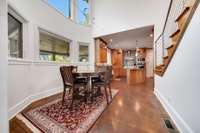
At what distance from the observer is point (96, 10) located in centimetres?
607

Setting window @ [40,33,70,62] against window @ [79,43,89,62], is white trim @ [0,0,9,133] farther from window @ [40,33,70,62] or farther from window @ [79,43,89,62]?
window @ [79,43,89,62]

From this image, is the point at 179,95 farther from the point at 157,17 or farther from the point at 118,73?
the point at 118,73

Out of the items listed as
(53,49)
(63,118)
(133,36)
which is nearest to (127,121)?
(63,118)

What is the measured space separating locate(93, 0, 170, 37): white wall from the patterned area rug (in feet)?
10.5

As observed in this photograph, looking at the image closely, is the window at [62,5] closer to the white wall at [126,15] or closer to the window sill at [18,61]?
the white wall at [126,15]

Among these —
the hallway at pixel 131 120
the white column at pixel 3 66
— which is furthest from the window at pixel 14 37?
the hallway at pixel 131 120

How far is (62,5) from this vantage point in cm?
481

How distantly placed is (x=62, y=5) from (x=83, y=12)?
53.8 inches

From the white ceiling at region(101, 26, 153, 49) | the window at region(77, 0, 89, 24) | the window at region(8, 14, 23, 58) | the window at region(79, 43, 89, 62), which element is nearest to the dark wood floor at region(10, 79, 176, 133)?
the window at region(8, 14, 23, 58)

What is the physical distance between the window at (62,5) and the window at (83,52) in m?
1.47

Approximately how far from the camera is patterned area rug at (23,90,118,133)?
1.74 m

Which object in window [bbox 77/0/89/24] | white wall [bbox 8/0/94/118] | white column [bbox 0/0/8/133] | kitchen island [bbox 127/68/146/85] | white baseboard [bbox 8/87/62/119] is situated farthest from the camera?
kitchen island [bbox 127/68/146/85]

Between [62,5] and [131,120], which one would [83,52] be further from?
Result: [131,120]

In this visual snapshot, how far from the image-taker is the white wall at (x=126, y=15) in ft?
13.2
